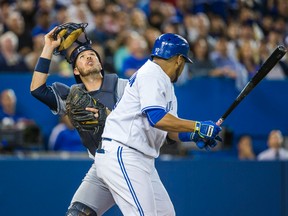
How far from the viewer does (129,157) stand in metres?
5.62

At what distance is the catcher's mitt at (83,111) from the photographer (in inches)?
246

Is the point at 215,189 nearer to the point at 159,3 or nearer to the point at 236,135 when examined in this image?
the point at 236,135

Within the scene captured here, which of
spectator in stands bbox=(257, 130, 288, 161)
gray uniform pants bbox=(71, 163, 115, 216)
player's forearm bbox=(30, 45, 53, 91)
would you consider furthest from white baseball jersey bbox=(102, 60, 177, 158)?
spectator in stands bbox=(257, 130, 288, 161)

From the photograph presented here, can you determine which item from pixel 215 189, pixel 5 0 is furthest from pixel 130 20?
pixel 215 189

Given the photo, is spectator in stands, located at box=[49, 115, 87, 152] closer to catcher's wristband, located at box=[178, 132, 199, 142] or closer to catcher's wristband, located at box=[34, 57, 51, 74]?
catcher's wristband, located at box=[34, 57, 51, 74]

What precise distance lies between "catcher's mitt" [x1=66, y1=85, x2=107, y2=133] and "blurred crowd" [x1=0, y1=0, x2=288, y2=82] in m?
4.00

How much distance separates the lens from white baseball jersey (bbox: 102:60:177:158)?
17.9 ft

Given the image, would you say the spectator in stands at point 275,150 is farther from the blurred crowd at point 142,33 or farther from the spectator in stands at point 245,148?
the blurred crowd at point 142,33

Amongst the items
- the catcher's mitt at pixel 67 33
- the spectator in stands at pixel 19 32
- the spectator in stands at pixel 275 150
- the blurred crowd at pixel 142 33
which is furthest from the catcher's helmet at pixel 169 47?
the spectator in stands at pixel 19 32

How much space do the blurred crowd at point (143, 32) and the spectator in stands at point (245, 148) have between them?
0.76 m

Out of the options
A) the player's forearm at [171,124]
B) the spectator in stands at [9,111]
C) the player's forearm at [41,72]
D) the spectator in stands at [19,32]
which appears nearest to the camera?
the player's forearm at [171,124]

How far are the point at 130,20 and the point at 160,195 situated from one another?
21.3 ft

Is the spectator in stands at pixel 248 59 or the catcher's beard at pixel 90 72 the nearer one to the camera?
the catcher's beard at pixel 90 72

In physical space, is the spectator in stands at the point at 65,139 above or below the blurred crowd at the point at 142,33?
below
